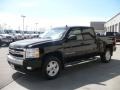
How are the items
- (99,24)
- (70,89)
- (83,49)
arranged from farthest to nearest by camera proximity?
(99,24)
(83,49)
(70,89)

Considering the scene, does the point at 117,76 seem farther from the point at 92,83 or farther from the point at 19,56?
the point at 19,56

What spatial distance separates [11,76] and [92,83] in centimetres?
298

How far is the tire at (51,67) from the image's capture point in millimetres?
6727

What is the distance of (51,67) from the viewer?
694 centimetres

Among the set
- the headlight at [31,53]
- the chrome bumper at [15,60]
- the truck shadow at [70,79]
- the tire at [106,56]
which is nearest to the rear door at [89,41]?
the truck shadow at [70,79]

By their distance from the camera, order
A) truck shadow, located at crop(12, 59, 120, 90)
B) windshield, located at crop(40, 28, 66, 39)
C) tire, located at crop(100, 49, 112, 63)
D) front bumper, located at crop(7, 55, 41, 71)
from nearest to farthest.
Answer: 1. truck shadow, located at crop(12, 59, 120, 90)
2. front bumper, located at crop(7, 55, 41, 71)
3. windshield, located at crop(40, 28, 66, 39)
4. tire, located at crop(100, 49, 112, 63)

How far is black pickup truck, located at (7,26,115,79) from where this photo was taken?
649 centimetres

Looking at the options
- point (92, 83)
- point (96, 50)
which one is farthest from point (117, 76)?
point (96, 50)

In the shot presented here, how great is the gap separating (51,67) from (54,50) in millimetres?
602

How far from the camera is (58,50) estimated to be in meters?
7.16

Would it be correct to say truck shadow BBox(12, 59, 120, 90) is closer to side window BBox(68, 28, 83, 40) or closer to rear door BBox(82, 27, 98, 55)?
rear door BBox(82, 27, 98, 55)

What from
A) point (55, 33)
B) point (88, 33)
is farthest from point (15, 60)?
point (88, 33)

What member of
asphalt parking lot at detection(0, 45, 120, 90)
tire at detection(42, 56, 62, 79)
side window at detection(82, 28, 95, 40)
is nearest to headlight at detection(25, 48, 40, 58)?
tire at detection(42, 56, 62, 79)

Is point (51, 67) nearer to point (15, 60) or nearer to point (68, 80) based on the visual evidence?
point (68, 80)
